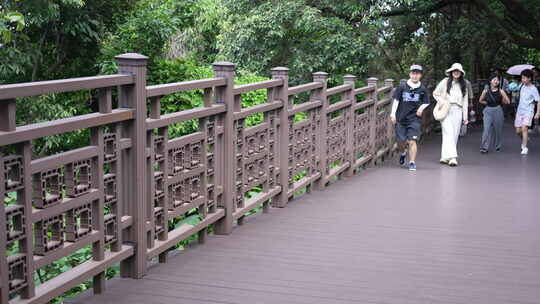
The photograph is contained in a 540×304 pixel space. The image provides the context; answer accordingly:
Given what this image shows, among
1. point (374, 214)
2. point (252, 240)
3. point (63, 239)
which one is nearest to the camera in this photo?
point (63, 239)

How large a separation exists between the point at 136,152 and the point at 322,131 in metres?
5.38

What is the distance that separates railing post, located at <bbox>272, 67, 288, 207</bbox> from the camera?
29.0 ft

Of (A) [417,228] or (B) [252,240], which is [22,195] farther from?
(A) [417,228]

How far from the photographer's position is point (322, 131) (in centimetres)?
1062

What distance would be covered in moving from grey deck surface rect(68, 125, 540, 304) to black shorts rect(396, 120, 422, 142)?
2.62 m

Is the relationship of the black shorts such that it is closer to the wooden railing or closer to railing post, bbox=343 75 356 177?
railing post, bbox=343 75 356 177

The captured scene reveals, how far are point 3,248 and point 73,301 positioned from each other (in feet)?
3.75

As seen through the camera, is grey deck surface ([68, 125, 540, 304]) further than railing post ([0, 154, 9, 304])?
Yes

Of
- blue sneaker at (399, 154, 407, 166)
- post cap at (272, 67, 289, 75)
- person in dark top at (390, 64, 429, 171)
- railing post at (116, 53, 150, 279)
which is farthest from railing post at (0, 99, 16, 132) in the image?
blue sneaker at (399, 154, 407, 166)

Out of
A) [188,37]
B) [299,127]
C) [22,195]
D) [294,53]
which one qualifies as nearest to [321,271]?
[22,195]

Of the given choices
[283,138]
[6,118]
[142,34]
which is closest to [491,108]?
[142,34]

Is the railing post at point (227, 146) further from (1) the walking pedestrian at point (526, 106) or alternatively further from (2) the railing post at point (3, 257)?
(1) the walking pedestrian at point (526, 106)

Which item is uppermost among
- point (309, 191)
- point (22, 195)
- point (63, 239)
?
point (22, 195)

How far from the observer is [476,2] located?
24875mm
